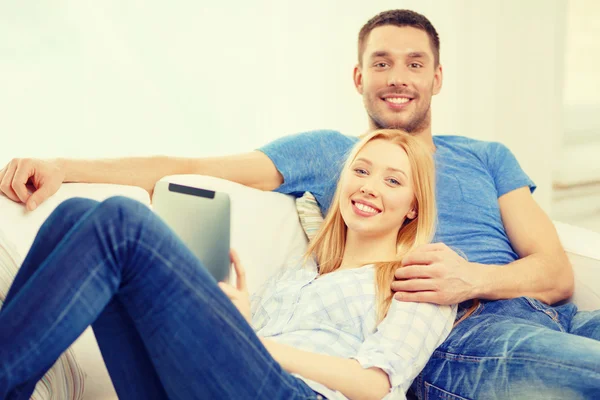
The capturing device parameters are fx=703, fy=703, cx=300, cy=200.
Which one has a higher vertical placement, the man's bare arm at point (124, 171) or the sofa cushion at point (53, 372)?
the man's bare arm at point (124, 171)

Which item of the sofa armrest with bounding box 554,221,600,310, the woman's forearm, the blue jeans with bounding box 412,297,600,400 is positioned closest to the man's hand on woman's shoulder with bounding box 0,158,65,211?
the woman's forearm

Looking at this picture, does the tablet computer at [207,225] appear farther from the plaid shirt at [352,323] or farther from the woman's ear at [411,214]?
the woman's ear at [411,214]

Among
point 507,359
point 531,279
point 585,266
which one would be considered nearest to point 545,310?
point 531,279

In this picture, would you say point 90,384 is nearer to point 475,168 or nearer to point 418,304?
point 418,304

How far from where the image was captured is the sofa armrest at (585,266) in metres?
1.95

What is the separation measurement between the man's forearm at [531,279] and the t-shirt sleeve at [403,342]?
27 centimetres

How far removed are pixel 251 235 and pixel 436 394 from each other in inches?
24.1

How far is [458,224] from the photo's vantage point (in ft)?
6.31

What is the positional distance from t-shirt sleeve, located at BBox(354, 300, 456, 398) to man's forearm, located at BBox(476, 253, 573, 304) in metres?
0.27

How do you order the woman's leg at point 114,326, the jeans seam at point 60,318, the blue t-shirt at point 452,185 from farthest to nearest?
the blue t-shirt at point 452,185 < the woman's leg at point 114,326 < the jeans seam at point 60,318

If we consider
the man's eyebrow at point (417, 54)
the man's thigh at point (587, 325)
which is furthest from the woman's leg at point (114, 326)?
the man's eyebrow at point (417, 54)

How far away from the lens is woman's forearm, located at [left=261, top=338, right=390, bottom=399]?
125 centimetres

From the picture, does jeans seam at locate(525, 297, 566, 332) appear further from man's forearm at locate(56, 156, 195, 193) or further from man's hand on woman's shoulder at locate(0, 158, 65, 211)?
man's hand on woman's shoulder at locate(0, 158, 65, 211)

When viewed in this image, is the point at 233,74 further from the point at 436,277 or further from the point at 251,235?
the point at 436,277
